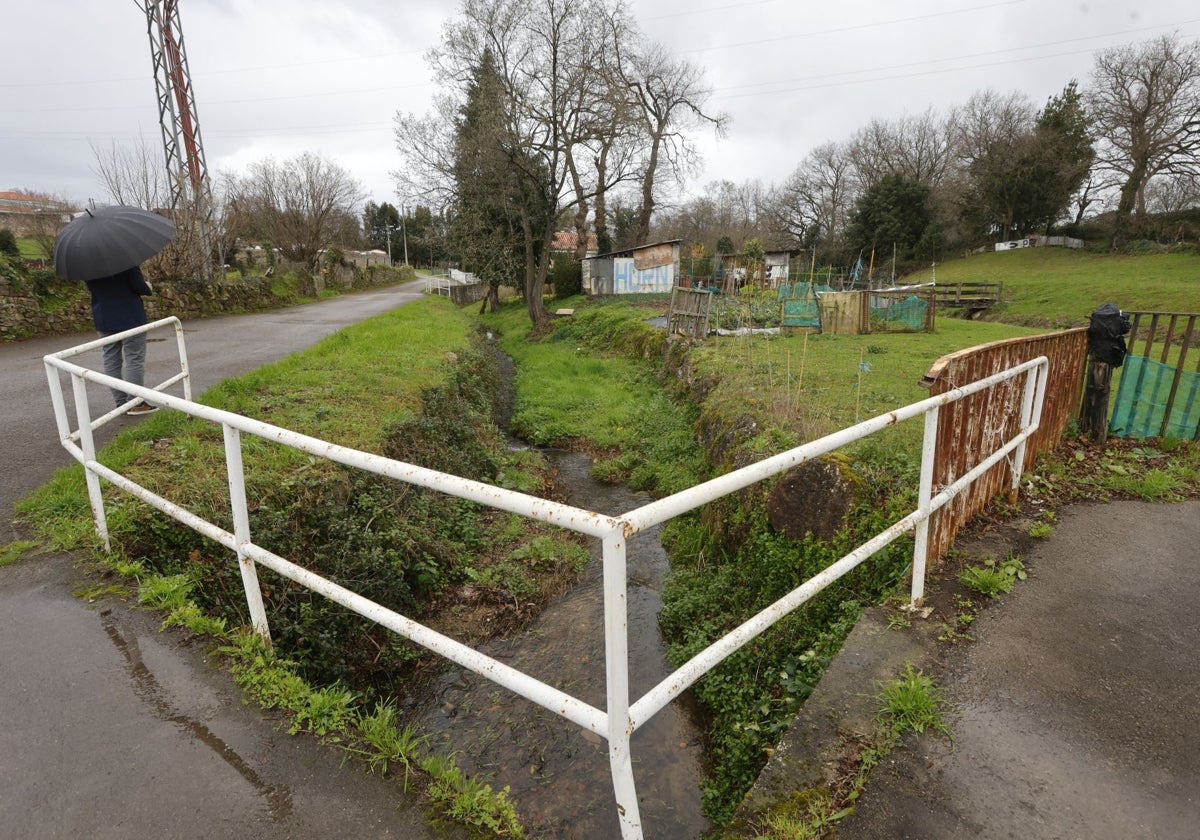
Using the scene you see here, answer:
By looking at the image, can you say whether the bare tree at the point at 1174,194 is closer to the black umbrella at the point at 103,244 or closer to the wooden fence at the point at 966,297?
the wooden fence at the point at 966,297

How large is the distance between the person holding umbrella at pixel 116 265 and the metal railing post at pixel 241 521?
10.9ft

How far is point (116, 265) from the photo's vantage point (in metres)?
5.23

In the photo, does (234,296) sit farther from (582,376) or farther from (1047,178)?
(1047,178)

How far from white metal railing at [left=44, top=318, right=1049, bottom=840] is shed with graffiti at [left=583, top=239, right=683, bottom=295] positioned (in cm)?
2608

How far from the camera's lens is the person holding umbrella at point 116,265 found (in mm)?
5234

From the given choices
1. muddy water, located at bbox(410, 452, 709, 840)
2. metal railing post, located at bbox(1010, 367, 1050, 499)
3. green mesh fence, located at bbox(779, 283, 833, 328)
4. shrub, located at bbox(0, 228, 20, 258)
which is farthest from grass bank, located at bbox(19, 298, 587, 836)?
shrub, located at bbox(0, 228, 20, 258)

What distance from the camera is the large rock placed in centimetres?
452

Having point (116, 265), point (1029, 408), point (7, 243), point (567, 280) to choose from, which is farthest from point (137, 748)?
point (567, 280)

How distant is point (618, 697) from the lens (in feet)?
5.40

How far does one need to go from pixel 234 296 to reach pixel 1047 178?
52075mm

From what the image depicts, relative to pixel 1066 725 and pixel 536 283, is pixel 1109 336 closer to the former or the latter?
pixel 1066 725

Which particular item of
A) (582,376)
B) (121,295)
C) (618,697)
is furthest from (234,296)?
(618,697)

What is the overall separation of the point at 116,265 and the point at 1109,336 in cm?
872

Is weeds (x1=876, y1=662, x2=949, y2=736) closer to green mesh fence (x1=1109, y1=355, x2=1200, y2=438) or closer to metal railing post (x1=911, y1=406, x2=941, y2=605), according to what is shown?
metal railing post (x1=911, y1=406, x2=941, y2=605)
